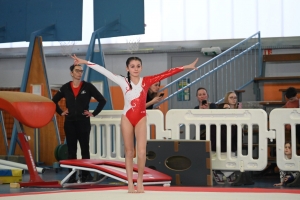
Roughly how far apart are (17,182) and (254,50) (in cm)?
557

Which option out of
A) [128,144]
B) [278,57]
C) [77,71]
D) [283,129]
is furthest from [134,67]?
[278,57]

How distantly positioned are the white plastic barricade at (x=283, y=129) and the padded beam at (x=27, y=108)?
8.94 feet

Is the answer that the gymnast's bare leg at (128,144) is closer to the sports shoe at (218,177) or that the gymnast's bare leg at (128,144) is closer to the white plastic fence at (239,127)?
the white plastic fence at (239,127)

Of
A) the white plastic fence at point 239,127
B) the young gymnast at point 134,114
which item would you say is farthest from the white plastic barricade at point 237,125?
the young gymnast at point 134,114

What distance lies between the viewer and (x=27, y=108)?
21.5 ft

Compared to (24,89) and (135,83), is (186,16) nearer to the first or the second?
(24,89)

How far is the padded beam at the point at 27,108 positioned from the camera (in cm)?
651

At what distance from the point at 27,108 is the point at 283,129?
304cm

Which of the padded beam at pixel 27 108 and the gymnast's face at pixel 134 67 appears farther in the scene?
the padded beam at pixel 27 108

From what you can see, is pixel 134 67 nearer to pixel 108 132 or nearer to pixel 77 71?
pixel 77 71

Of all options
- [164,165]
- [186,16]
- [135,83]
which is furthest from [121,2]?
[135,83]

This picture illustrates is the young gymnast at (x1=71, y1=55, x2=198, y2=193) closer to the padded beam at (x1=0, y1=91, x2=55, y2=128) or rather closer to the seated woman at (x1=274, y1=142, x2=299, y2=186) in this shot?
the padded beam at (x1=0, y1=91, x2=55, y2=128)

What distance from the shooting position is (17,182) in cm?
712

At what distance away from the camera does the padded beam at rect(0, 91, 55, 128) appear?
6.51 meters
